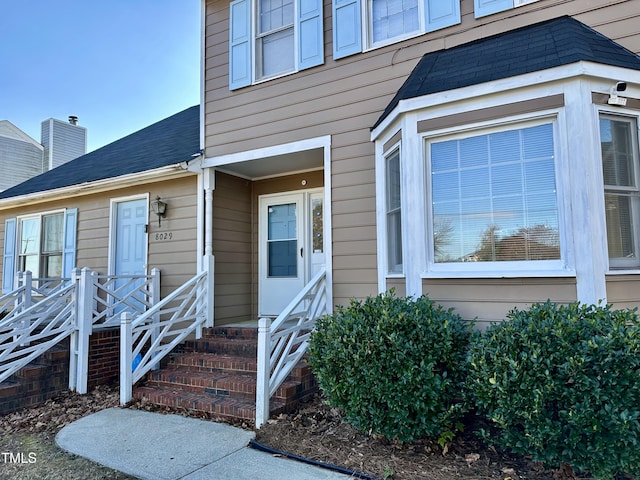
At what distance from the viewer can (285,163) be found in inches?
242

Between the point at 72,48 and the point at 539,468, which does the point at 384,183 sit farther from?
the point at 72,48

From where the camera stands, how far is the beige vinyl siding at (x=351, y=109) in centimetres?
455

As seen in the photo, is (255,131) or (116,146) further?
(116,146)

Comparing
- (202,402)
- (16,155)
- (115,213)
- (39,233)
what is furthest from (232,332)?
(16,155)

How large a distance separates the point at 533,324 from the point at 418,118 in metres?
2.25

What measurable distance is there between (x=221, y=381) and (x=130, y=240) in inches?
142

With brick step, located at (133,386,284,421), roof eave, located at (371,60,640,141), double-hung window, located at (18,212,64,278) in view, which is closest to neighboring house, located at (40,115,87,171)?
double-hung window, located at (18,212,64,278)

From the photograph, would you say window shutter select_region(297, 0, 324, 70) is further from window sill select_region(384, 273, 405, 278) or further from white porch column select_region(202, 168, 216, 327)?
window sill select_region(384, 273, 405, 278)

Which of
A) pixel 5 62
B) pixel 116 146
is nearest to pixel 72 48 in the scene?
pixel 5 62

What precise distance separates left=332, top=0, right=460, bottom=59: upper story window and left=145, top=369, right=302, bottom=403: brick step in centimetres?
399

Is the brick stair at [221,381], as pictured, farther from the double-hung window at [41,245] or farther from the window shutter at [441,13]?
the window shutter at [441,13]

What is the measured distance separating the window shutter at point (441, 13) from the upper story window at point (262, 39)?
172cm

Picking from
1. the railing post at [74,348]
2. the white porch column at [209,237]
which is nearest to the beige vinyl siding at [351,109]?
the white porch column at [209,237]

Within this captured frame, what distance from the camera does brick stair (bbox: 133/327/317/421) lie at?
4.16 m
